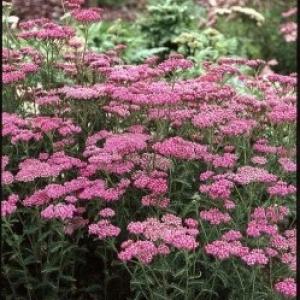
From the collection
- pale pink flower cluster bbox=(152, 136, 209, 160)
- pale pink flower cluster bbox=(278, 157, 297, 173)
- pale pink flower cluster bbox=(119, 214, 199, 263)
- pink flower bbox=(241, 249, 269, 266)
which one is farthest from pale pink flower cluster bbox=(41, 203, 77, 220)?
pale pink flower cluster bbox=(278, 157, 297, 173)

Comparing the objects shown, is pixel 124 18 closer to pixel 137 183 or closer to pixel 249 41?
pixel 249 41

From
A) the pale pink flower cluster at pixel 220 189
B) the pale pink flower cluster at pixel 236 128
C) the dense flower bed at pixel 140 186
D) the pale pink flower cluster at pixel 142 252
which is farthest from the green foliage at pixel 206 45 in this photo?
the pale pink flower cluster at pixel 142 252

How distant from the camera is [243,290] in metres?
3.04

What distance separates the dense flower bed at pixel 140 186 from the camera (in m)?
3.01

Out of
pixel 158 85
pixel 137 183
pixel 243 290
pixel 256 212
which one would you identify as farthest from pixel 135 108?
pixel 243 290

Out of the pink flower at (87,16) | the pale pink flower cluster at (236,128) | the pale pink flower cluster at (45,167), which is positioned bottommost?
the pale pink flower cluster at (45,167)

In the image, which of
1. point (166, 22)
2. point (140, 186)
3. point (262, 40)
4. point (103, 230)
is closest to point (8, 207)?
point (103, 230)

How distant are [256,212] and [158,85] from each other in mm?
1043

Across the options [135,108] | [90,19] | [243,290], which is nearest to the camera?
[243,290]

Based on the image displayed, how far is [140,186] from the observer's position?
10.2 ft

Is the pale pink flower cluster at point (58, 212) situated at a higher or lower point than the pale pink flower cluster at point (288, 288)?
higher

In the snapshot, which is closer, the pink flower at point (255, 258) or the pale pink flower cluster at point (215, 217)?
the pink flower at point (255, 258)

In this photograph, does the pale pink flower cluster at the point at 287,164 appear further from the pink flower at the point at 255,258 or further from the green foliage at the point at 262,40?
the green foliage at the point at 262,40

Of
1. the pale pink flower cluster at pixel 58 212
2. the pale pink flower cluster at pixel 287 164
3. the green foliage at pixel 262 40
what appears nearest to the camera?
the pale pink flower cluster at pixel 58 212
